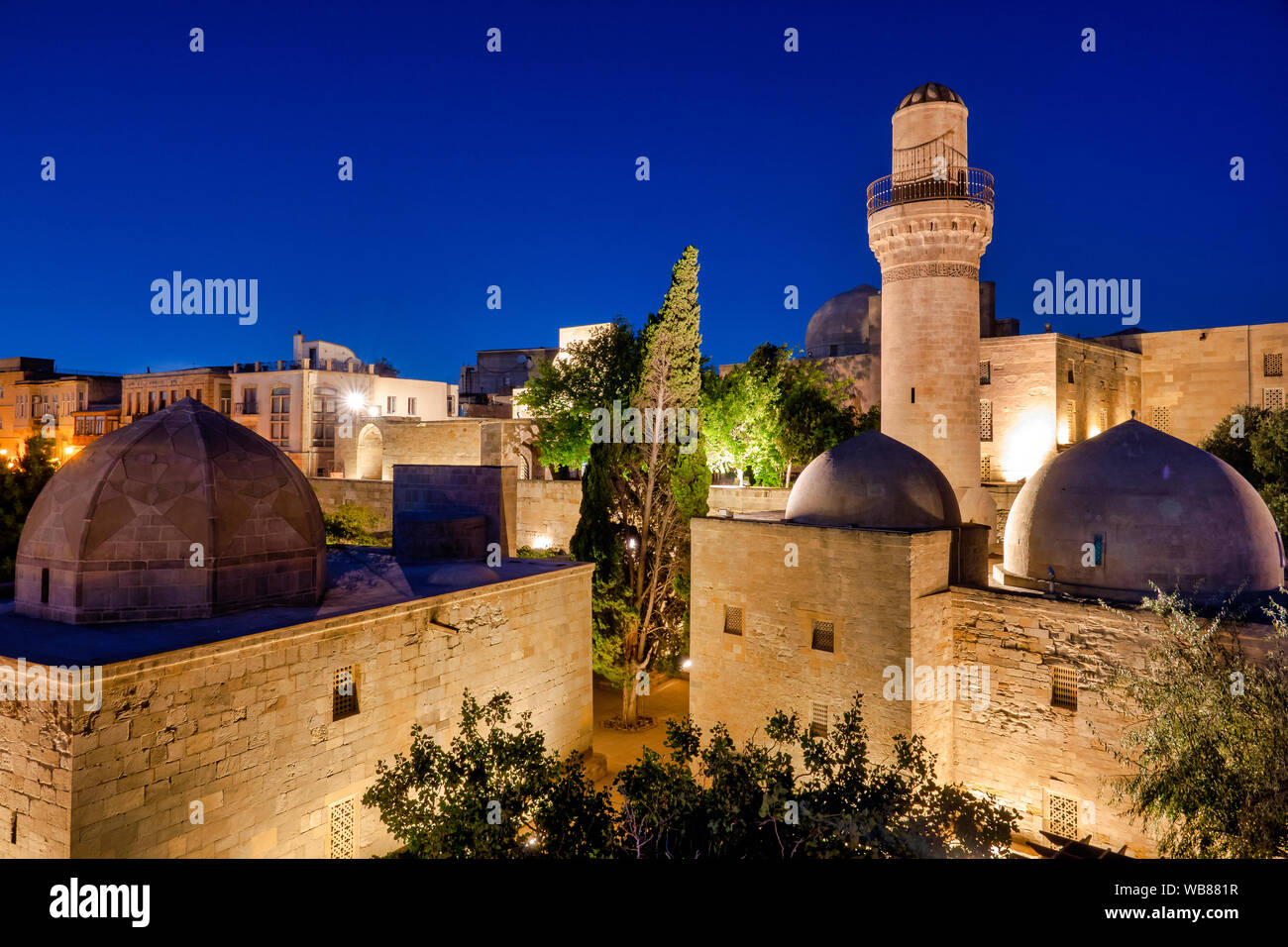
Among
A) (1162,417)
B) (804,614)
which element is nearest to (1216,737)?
(804,614)

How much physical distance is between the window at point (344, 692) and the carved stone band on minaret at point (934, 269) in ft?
51.3

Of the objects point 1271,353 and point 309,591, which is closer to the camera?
point 309,591

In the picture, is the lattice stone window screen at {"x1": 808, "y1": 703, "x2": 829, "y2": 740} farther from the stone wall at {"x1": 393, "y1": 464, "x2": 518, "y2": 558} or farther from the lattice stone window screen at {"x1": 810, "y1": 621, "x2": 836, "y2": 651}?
the stone wall at {"x1": 393, "y1": 464, "x2": 518, "y2": 558}

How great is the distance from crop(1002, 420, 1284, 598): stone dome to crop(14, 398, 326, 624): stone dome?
12.1 metres

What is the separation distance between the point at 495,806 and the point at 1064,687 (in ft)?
29.7

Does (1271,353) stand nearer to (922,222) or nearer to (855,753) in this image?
(922,222)

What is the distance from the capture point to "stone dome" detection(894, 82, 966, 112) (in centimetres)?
1850

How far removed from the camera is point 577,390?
101 ft

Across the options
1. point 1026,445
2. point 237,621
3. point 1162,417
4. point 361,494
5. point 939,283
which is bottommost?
point 237,621

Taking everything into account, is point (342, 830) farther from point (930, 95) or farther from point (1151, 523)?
point (930, 95)

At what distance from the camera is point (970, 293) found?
61.4ft
